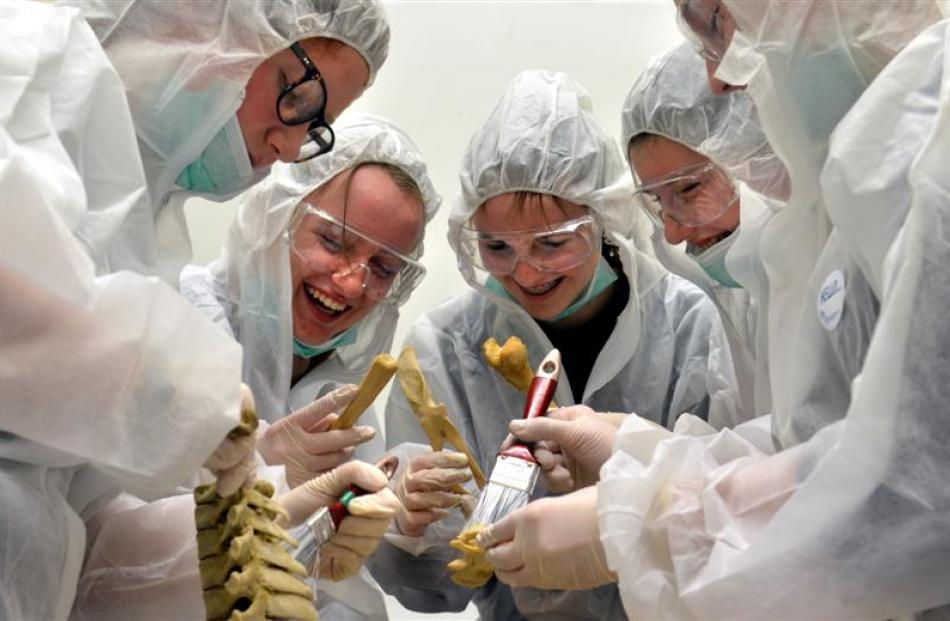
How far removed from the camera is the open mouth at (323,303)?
2174 mm

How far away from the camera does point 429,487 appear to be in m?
1.84

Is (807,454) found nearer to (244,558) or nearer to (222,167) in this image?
(244,558)

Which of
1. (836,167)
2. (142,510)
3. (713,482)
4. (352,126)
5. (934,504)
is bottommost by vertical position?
(142,510)

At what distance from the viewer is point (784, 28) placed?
1.24 metres

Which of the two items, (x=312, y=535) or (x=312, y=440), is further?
(x=312, y=440)

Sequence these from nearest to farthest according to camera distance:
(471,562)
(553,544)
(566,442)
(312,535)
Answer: (553,544) → (312,535) → (471,562) → (566,442)

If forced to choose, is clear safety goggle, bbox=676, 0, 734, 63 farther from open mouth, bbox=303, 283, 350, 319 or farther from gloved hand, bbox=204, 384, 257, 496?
open mouth, bbox=303, 283, 350, 319

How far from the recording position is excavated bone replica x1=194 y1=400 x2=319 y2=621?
1.14 meters

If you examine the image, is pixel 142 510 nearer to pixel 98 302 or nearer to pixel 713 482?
pixel 98 302

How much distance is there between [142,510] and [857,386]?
917 mm

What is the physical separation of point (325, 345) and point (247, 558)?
1106 mm

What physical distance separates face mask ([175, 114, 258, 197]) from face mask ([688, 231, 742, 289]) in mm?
835

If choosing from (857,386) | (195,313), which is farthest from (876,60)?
(195,313)

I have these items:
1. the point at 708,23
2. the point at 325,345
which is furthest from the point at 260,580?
the point at 325,345
